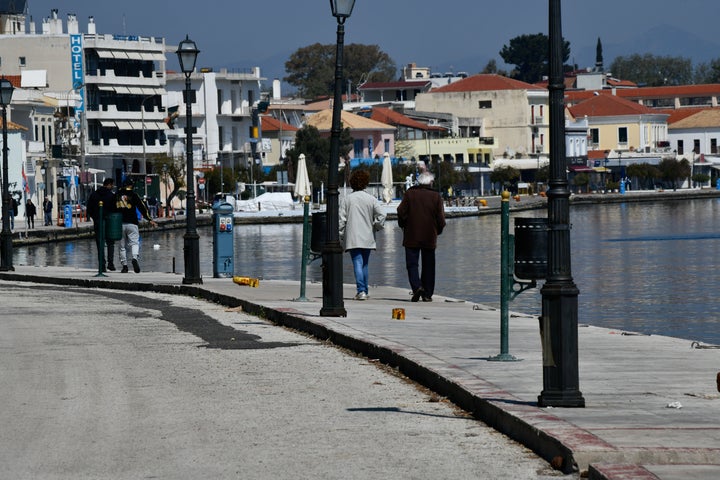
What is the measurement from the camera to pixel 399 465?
8500 mm

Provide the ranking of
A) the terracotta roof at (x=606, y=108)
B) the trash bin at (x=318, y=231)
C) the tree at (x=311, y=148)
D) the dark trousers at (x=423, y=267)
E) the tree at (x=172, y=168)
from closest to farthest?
the trash bin at (x=318, y=231) → the dark trousers at (x=423, y=267) → the tree at (x=172, y=168) → the tree at (x=311, y=148) → the terracotta roof at (x=606, y=108)

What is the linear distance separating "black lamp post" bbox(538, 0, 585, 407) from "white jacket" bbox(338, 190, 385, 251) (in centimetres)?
1119

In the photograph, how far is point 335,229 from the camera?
1828 centimetres

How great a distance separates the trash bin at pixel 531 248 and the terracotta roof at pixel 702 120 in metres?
177

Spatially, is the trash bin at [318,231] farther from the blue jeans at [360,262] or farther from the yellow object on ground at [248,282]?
the yellow object on ground at [248,282]

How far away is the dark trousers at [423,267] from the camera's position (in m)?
21.1

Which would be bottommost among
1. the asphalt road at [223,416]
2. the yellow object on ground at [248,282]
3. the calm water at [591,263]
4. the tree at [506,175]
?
the calm water at [591,263]

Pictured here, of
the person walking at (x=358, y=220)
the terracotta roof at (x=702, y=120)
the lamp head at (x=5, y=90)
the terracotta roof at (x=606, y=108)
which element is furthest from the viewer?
the terracotta roof at (x=702, y=120)

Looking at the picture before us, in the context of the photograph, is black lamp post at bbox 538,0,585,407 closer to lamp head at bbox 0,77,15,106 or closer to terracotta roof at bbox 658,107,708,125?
lamp head at bbox 0,77,15,106

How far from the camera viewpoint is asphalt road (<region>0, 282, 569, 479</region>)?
27.9 feet

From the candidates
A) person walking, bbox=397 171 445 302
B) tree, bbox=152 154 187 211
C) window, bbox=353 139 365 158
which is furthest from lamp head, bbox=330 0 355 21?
window, bbox=353 139 365 158

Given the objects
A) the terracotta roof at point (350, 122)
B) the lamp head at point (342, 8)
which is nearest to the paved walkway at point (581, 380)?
the lamp head at point (342, 8)

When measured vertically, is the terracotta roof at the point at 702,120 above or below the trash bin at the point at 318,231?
above

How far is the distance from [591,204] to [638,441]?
132317 mm
